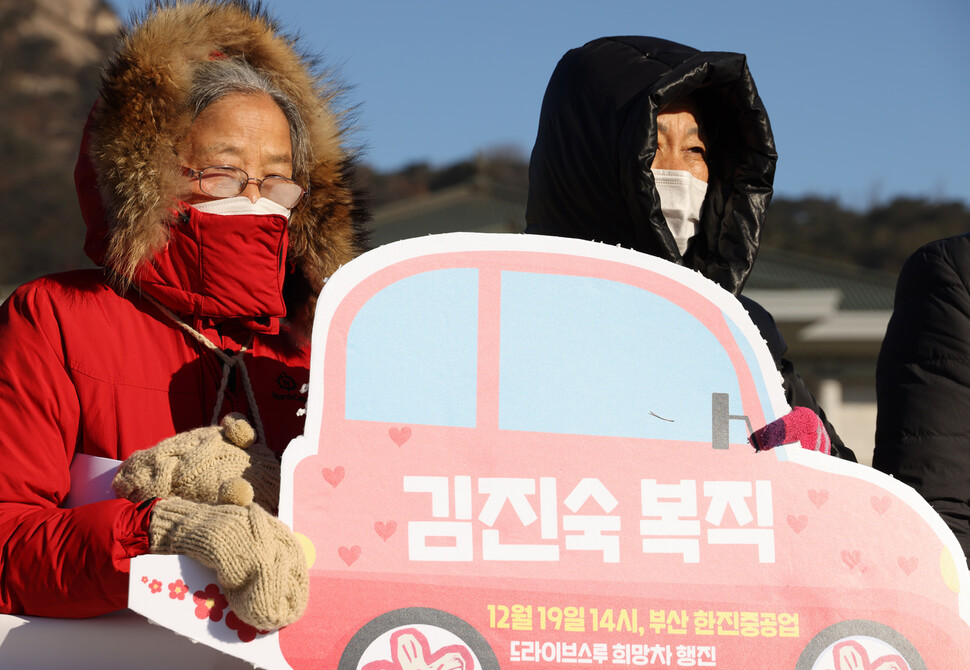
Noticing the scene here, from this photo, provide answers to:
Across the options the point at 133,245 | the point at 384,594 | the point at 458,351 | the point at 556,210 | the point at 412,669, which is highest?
the point at 556,210

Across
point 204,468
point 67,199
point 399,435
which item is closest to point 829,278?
point 399,435

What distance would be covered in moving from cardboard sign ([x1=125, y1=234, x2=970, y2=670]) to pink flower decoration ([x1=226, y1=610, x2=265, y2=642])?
0.03 meters

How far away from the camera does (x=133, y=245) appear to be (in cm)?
222

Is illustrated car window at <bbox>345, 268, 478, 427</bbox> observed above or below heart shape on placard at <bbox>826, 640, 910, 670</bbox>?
above

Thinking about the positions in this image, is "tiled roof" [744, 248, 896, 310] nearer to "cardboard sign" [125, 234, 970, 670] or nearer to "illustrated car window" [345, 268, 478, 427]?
"cardboard sign" [125, 234, 970, 670]

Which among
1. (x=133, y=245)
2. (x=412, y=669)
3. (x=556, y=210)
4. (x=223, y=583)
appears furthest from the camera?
(x=556, y=210)

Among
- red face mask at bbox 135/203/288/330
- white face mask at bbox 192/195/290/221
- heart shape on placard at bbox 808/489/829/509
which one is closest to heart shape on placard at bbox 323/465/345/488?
red face mask at bbox 135/203/288/330

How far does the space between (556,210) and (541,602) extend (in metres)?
1.23

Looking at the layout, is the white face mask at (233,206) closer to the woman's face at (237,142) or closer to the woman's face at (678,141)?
the woman's face at (237,142)

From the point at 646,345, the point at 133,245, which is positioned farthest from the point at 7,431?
the point at 646,345

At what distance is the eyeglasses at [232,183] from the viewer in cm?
229

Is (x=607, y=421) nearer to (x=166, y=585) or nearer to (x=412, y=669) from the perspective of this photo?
(x=412, y=669)

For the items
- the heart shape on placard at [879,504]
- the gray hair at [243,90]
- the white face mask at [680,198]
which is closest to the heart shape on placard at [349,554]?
the heart shape on placard at [879,504]

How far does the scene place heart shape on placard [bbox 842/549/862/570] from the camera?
191 cm
